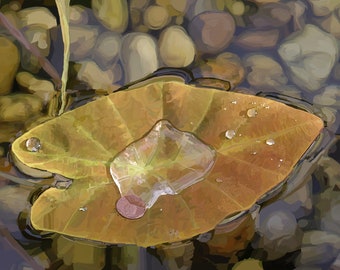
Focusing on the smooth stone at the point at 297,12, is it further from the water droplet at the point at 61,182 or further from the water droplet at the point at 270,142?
the water droplet at the point at 61,182

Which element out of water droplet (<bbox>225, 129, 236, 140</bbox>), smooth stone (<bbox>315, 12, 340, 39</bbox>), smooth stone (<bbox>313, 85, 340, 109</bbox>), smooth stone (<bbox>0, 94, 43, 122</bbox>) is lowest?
smooth stone (<bbox>0, 94, 43, 122</bbox>)

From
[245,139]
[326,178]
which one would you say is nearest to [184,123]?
[245,139]

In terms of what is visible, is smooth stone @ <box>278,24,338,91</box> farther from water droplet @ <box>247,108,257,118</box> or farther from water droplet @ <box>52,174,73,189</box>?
water droplet @ <box>52,174,73,189</box>

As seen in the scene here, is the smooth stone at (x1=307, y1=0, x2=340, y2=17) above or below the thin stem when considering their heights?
above

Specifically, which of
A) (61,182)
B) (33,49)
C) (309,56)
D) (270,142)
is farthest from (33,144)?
(309,56)

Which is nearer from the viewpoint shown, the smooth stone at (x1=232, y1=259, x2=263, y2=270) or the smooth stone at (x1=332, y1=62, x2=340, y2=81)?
the smooth stone at (x1=232, y1=259, x2=263, y2=270)

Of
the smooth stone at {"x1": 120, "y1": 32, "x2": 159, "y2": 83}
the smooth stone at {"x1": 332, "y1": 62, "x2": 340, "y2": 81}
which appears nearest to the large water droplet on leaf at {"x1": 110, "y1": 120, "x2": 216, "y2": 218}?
the smooth stone at {"x1": 120, "y1": 32, "x2": 159, "y2": 83}
